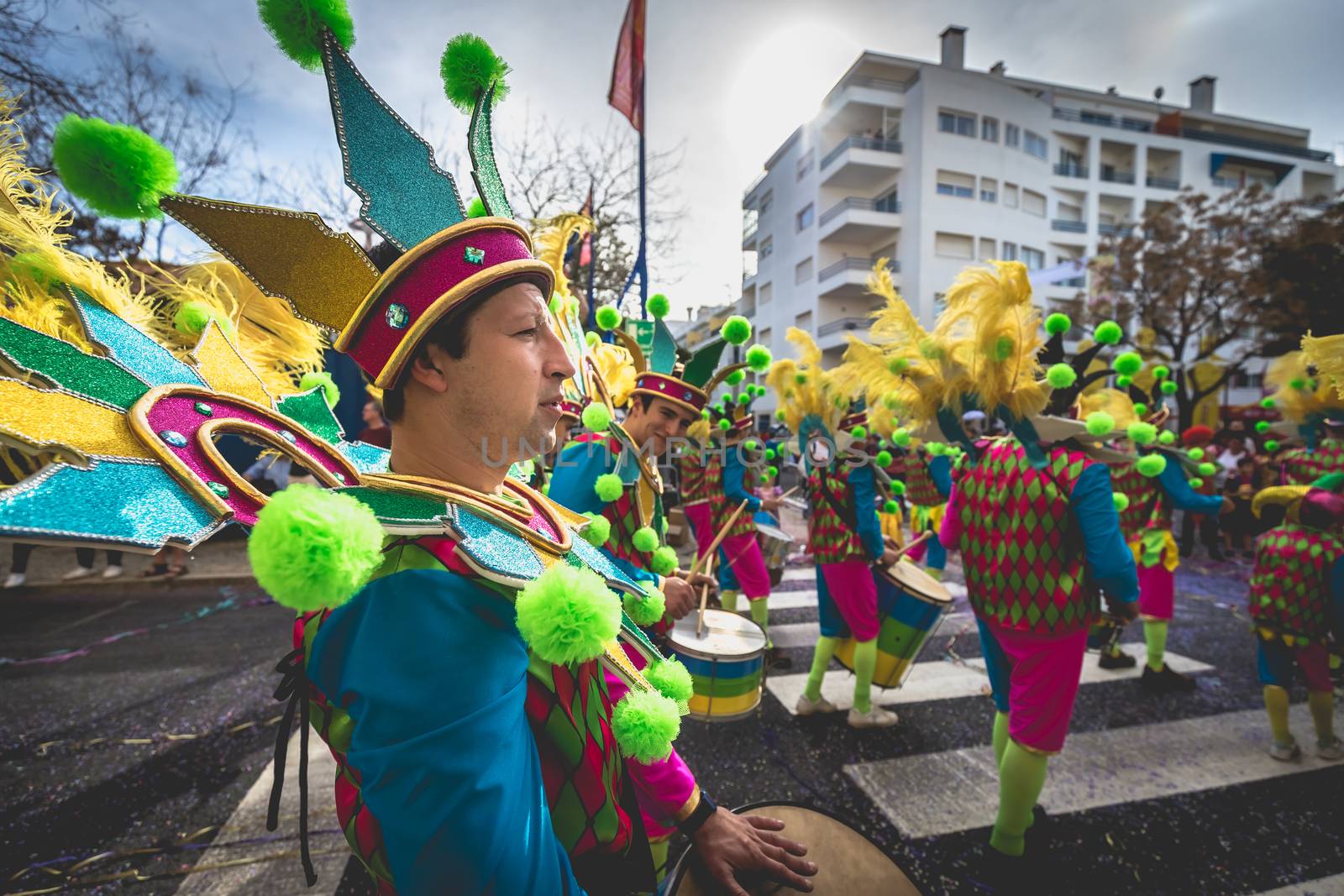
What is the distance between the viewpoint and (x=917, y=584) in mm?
3707

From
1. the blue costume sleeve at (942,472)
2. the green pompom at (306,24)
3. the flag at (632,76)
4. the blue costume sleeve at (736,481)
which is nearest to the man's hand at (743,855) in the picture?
the green pompom at (306,24)

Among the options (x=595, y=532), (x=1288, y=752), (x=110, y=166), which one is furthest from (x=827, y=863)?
(x=1288, y=752)

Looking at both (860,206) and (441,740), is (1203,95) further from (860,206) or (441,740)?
(441,740)

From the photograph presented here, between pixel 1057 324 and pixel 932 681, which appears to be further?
pixel 932 681

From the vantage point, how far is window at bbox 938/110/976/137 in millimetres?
26497

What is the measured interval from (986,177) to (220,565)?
32804mm

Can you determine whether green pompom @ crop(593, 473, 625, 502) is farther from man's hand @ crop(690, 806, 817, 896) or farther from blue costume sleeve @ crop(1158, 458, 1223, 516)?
blue costume sleeve @ crop(1158, 458, 1223, 516)

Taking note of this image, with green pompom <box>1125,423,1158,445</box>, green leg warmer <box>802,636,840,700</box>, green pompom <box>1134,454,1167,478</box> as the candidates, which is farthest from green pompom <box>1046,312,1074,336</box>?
green leg warmer <box>802,636,840,700</box>

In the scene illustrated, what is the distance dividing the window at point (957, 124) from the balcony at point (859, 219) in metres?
3.82


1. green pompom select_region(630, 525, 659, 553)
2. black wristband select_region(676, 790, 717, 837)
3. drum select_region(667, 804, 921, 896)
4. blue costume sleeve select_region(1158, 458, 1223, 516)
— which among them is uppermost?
blue costume sleeve select_region(1158, 458, 1223, 516)

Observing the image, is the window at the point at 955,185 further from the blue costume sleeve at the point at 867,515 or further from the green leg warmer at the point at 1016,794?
the green leg warmer at the point at 1016,794

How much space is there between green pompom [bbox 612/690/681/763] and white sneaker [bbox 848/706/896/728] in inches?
124

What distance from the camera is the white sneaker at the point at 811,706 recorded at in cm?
392

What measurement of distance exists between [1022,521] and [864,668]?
1.72m
